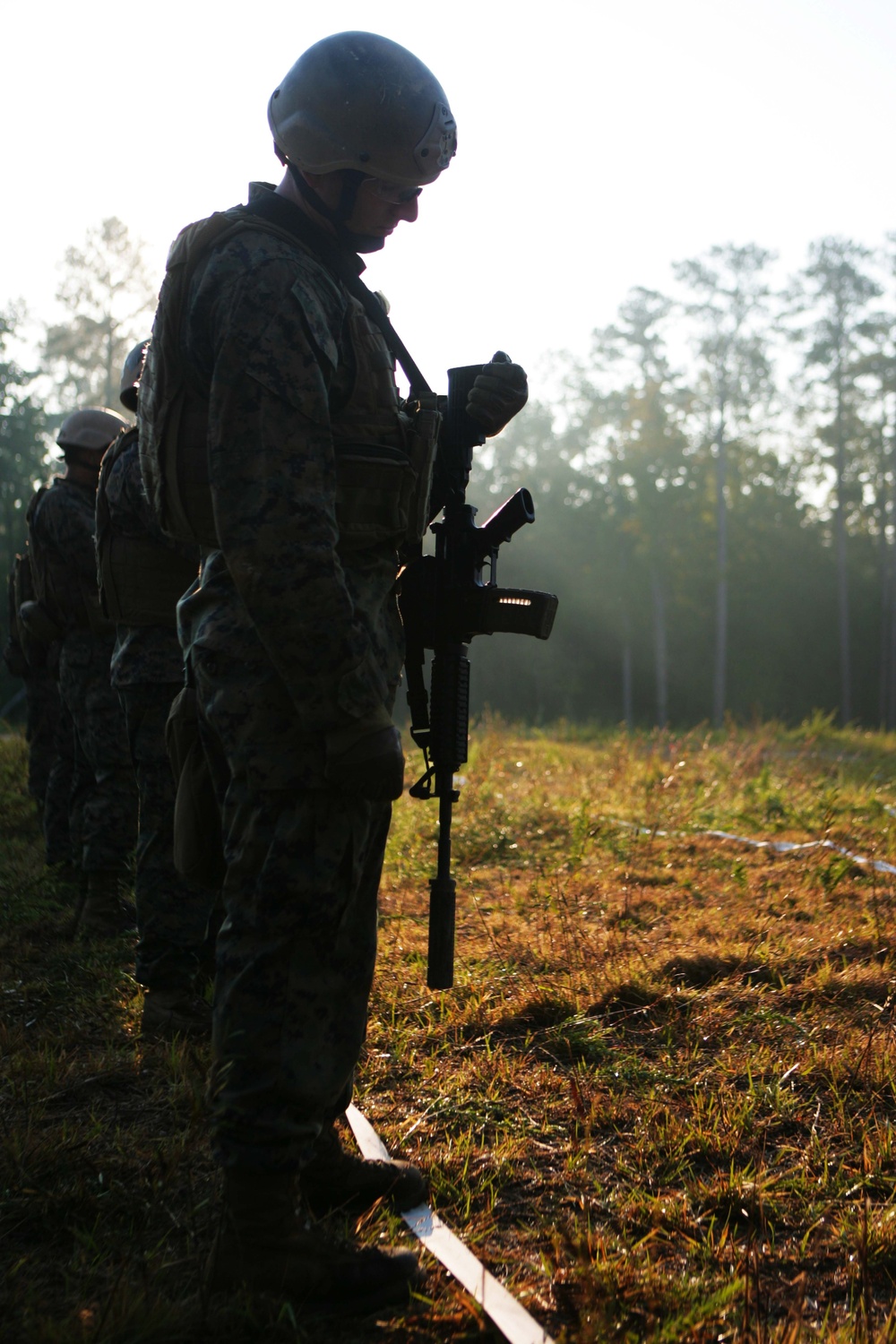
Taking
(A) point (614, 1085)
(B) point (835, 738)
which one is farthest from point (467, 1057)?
(B) point (835, 738)

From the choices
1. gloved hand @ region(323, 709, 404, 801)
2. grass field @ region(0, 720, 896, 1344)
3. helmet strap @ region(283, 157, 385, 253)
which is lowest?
grass field @ region(0, 720, 896, 1344)

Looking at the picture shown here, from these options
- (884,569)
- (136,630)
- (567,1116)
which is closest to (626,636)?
(884,569)

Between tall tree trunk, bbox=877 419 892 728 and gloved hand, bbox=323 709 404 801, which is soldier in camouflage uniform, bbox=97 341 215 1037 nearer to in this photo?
gloved hand, bbox=323 709 404 801

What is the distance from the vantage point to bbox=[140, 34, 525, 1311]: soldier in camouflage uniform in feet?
6.92

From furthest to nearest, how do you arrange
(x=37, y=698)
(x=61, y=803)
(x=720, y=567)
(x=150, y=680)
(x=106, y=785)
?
(x=720, y=567) → (x=37, y=698) → (x=61, y=803) → (x=106, y=785) → (x=150, y=680)

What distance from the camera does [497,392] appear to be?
2680 mm

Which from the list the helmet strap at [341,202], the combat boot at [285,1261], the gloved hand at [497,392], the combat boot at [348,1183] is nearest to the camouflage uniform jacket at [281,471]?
the helmet strap at [341,202]

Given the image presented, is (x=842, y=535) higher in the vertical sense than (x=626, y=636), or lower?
higher

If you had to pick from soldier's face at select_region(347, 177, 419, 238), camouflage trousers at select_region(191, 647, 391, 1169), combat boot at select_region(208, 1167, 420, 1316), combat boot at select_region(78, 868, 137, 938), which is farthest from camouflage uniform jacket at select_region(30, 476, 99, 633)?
combat boot at select_region(208, 1167, 420, 1316)

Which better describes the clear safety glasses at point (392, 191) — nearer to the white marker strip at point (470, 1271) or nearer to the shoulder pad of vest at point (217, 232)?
the shoulder pad of vest at point (217, 232)

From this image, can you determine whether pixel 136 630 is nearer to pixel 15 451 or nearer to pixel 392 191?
pixel 392 191

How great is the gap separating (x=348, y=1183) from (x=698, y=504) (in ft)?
130

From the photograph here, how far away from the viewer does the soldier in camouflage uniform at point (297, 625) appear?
211 centimetres

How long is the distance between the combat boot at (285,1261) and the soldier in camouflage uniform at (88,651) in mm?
3100
